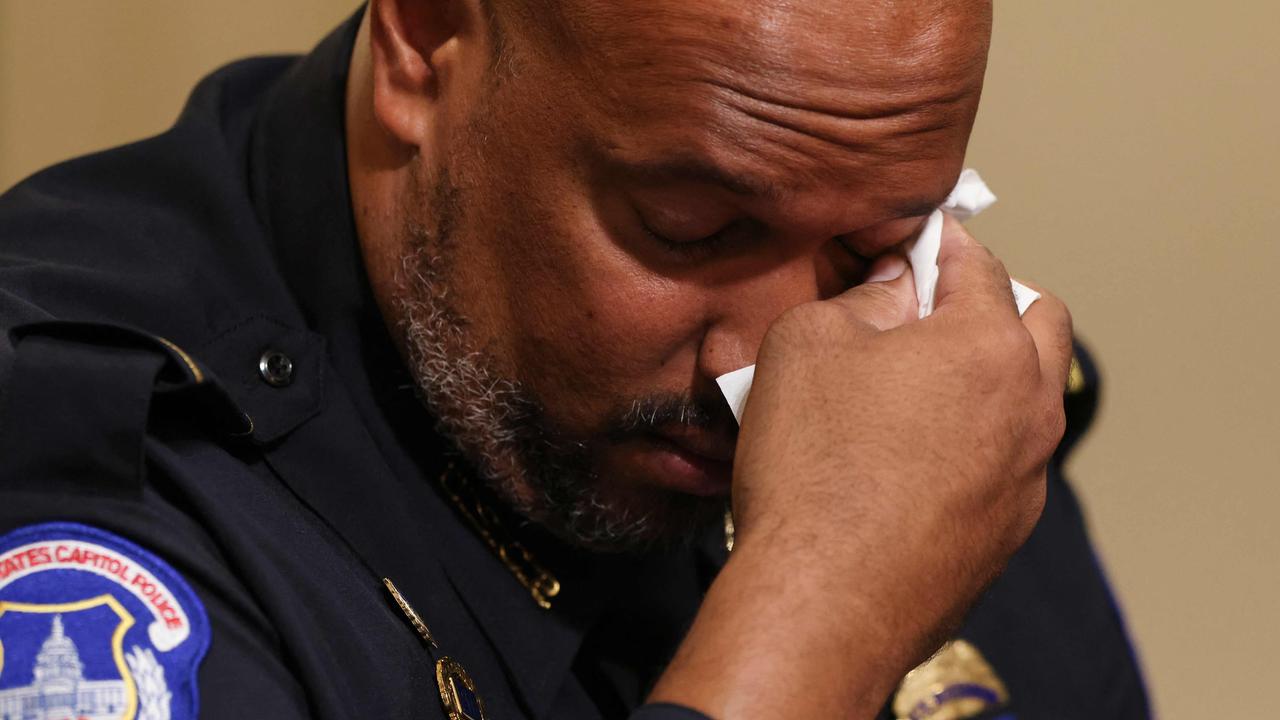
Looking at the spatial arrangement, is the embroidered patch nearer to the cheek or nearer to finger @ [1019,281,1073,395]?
the cheek

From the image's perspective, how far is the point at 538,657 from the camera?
1.28 metres

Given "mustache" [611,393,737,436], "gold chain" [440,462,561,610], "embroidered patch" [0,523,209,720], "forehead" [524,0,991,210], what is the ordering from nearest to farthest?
"embroidered patch" [0,523,209,720]
"forehead" [524,0,991,210]
"mustache" [611,393,737,436]
"gold chain" [440,462,561,610]

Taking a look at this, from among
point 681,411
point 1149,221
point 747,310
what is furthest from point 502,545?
point 1149,221

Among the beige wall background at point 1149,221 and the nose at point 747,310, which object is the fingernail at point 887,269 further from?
the beige wall background at point 1149,221

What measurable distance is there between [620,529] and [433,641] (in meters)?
0.21

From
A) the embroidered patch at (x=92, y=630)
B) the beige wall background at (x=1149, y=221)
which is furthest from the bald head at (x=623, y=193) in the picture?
the beige wall background at (x=1149, y=221)

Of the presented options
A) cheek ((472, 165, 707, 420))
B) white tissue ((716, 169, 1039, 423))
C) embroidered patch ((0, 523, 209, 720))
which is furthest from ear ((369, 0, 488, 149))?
embroidered patch ((0, 523, 209, 720))

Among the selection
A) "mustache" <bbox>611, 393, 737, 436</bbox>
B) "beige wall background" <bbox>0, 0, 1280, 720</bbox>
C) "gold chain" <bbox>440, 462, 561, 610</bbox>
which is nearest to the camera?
"mustache" <bbox>611, 393, 737, 436</bbox>

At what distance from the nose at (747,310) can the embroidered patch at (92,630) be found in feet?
1.52

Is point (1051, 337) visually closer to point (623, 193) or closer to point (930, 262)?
point (930, 262)

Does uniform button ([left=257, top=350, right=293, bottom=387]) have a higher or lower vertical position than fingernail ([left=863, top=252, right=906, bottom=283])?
higher

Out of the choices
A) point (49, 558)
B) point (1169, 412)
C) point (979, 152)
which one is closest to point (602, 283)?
point (49, 558)

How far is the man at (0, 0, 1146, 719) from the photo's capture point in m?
0.93

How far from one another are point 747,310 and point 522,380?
226mm
